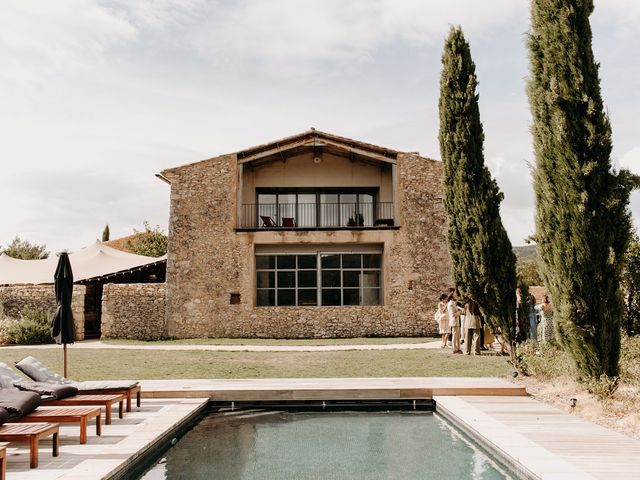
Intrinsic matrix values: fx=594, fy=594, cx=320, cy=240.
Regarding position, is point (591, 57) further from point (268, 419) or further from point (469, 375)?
point (268, 419)

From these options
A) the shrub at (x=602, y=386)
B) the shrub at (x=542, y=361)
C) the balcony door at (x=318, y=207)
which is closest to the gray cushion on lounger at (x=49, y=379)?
the shrub at (x=602, y=386)

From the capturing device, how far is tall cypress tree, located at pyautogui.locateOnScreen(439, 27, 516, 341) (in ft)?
44.3

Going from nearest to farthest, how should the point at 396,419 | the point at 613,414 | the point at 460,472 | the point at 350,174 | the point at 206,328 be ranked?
the point at 460,472, the point at 613,414, the point at 396,419, the point at 206,328, the point at 350,174

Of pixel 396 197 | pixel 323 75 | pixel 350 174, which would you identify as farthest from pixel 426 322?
pixel 323 75

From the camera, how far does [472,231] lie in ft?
47.6

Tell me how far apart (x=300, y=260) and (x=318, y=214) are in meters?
2.34

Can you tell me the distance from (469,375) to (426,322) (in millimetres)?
11486

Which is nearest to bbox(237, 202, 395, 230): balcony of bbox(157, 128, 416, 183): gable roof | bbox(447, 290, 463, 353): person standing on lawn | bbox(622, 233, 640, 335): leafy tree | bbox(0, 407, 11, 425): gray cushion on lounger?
bbox(157, 128, 416, 183): gable roof

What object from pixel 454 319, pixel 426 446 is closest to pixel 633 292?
pixel 454 319

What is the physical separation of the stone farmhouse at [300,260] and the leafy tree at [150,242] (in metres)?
19.9

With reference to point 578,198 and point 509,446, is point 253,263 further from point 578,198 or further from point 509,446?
point 509,446

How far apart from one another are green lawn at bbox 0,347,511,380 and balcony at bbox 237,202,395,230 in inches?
342

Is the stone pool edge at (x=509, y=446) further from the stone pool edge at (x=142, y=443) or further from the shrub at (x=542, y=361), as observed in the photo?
the stone pool edge at (x=142, y=443)

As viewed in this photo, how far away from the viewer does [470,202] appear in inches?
577
